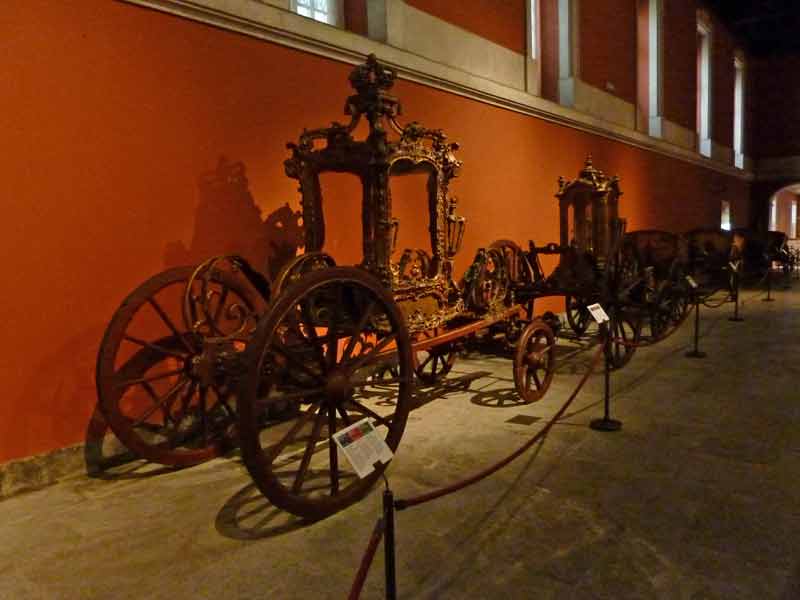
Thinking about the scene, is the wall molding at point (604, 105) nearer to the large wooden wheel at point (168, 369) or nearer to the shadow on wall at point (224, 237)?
the shadow on wall at point (224, 237)

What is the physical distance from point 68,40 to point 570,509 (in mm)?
4404

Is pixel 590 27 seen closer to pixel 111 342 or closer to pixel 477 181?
pixel 477 181

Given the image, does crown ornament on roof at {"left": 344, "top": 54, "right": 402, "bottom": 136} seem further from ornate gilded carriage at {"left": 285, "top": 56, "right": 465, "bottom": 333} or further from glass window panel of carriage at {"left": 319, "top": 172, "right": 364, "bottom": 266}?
glass window panel of carriage at {"left": 319, "top": 172, "right": 364, "bottom": 266}

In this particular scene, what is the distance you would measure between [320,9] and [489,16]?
3.01 m

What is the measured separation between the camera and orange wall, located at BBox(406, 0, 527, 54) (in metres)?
7.84

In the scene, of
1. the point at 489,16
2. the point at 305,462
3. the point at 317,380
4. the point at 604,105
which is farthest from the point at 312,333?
the point at 604,105

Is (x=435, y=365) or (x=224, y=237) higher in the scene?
(x=224, y=237)

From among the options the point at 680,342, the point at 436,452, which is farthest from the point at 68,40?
the point at 680,342

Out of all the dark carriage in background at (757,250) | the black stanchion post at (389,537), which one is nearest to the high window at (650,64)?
the dark carriage in background at (757,250)

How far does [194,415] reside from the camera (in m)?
4.79

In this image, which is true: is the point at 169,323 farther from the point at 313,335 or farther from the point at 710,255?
the point at 710,255

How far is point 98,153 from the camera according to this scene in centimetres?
427

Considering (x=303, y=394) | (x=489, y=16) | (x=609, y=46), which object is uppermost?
(x=609, y=46)

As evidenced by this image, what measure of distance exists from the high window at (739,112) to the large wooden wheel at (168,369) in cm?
2348
